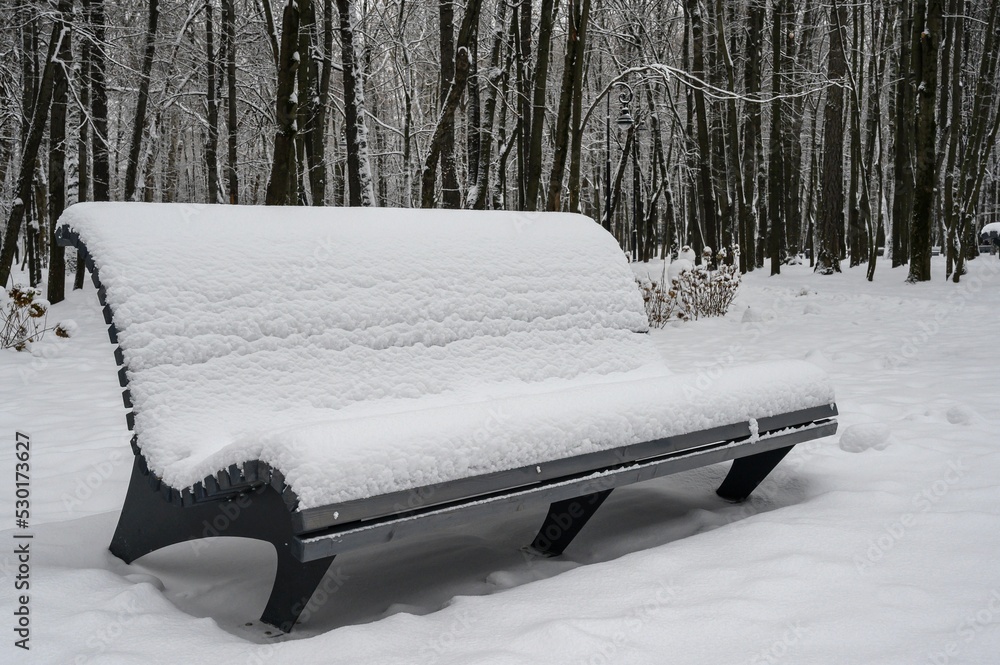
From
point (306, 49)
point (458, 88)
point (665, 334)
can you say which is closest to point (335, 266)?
point (458, 88)

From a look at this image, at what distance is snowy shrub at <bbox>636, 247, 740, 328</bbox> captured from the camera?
27.7ft

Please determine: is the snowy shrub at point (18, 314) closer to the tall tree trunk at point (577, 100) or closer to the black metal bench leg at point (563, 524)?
the tall tree trunk at point (577, 100)

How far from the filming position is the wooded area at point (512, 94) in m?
8.49

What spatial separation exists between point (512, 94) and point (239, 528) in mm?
13016

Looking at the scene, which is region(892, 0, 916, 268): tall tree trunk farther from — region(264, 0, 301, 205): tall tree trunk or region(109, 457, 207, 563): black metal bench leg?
region(109, 457, 207, 563): black metal bench leg

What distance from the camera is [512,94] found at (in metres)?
13.8

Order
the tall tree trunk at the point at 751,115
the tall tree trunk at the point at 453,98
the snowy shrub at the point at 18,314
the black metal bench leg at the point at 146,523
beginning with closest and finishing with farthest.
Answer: the black metal bench leg at the point at 146,523, the snowy shrub at the point at 18,314, the tall tree trunk at the point at 453,98, the tall tree trunk at the point at 751,115

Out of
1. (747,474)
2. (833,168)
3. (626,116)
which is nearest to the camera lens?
(747,474)

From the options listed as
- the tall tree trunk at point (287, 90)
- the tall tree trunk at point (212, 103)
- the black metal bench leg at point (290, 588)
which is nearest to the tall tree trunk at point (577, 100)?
the tall tree trunk at point (287, 90)

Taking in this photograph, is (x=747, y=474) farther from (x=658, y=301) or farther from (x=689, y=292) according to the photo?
(x=689, y=292)

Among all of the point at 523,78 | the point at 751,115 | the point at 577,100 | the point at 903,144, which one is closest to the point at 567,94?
the point at 577,100

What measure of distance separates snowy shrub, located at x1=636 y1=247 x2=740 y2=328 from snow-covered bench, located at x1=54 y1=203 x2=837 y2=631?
5.46 m

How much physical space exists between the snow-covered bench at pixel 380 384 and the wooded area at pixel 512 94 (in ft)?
13.1

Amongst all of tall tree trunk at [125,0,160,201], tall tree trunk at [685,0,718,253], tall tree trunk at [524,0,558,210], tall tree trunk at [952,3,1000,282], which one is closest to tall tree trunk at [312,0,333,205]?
tall tree trunk at [125,0,160,201]
